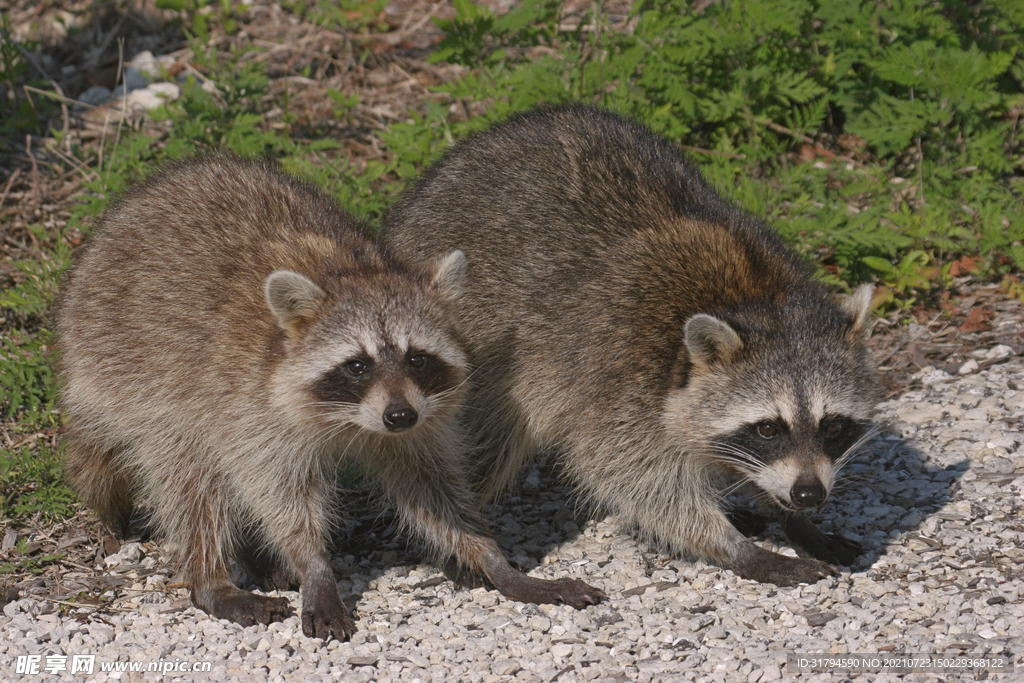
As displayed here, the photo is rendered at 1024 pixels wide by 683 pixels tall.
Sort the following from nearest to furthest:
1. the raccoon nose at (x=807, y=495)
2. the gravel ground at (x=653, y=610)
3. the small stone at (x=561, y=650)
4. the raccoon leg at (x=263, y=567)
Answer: the gravel ground at (x=653, y=610) < the small stone at (x=561, y=650) < the raccoon nose at (x=807, y=495) < the raccoon leg at (x=263, y=567)

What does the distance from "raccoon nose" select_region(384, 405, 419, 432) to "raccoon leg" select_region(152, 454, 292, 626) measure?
42.0 inches

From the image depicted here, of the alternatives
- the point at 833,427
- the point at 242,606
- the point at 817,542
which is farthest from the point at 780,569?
the point at 242,606

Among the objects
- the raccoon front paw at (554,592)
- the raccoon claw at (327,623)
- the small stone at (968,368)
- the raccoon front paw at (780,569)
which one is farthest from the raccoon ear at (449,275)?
the small stone at (968,368)

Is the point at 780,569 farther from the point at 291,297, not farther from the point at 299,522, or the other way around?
the point at 291,297

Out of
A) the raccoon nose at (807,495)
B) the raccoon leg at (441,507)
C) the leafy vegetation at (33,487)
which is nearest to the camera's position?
the raccoon nose at (807,495)

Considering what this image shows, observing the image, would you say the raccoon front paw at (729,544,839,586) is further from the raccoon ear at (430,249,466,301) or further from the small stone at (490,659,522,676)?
the raccoon ear at (430,249,466,301)

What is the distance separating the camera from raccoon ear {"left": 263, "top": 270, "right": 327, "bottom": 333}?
414 centimetres

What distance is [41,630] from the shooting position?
168 inches

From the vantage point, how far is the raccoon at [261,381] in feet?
13.9

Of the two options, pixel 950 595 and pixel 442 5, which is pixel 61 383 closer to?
pixel 950 595

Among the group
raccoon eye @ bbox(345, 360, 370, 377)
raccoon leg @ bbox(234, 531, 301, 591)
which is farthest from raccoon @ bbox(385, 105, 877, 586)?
raccoon leg @ bbox(234, 531, 301, 591)

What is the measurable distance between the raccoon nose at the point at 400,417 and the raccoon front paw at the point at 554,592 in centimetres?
100

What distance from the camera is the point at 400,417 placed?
4020 millimetres

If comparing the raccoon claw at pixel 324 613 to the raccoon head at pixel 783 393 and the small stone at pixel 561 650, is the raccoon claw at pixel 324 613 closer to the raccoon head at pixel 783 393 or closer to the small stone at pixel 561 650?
the small stone at pixel 561 650
